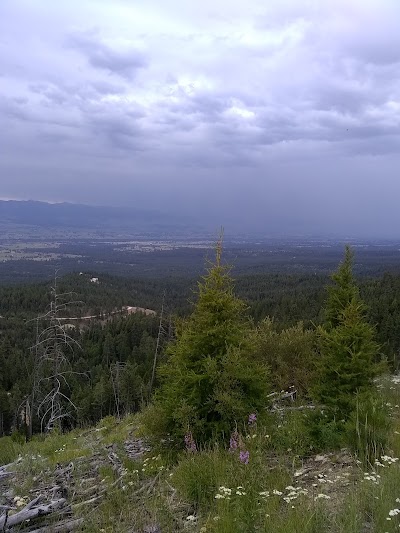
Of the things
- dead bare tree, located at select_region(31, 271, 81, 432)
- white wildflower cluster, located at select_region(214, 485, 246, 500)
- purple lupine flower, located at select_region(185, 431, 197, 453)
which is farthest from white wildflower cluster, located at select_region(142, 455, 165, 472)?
dead bare tree, located at select_region(31, 271, 81, 432)

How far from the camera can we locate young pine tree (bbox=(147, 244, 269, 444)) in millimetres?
7715

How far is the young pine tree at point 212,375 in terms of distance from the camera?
7715 mm

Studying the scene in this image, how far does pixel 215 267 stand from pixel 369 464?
15.0 ft

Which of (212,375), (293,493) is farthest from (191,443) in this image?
(293,493)

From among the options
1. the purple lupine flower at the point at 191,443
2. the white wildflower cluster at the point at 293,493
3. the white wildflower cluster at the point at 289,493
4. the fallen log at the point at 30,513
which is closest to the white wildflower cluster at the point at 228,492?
the white wildflower cluster at the point at 289,493

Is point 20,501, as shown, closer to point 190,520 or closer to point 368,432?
point 190,520

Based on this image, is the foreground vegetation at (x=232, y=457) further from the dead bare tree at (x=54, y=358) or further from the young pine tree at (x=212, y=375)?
the dead bare tree at (x=54, y=358)

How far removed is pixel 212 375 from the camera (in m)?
7.81

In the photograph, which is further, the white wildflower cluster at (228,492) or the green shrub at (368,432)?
the green shrub at (368,432)

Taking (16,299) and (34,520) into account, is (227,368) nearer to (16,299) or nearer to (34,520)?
(34,520)

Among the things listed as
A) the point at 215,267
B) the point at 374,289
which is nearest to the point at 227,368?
the point at 215,267

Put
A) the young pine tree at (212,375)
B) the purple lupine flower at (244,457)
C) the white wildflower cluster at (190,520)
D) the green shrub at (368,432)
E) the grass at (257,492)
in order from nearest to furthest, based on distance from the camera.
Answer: the grass at (257,492) → the white wildflower cluster at (190,520) → the purple lupine flower at (244,457) → the green shrub at (368,432) → the young pine tree at (212,375)

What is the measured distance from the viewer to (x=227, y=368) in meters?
7.86

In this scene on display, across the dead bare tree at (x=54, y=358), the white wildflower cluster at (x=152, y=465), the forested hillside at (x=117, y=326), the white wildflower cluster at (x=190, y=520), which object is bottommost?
the forested hillside at (x=117, y=326)
